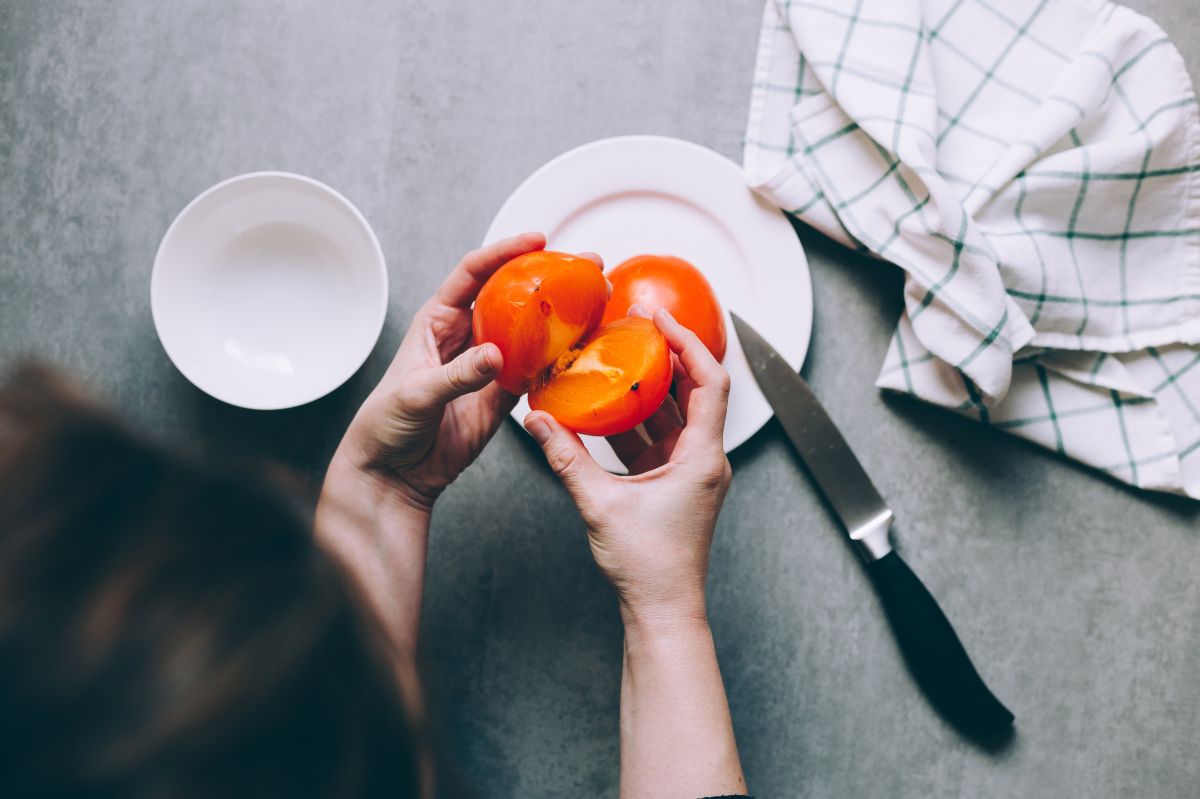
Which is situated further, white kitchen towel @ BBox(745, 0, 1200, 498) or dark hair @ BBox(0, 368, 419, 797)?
white kitchen towel @ BBox(745, 0, 1200, 498)

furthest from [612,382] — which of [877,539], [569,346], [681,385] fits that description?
[877,539]

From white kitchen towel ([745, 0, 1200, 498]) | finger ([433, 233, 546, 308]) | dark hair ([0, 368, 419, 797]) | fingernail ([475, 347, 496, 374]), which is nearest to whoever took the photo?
dark hair ([0, 368, 419, 797])

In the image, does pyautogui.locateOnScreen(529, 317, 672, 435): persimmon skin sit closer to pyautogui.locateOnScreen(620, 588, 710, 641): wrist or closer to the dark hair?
pyautogui.locateOnScreen(620, 588, 710, 641): wrist

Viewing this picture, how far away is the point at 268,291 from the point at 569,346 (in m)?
0.49

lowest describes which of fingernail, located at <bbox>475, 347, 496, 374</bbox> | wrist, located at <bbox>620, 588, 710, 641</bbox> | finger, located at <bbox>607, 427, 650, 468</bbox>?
wrist, located at <bbox>620, 588, 710, 641</bbox>

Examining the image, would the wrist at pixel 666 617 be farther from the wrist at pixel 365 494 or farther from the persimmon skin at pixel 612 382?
the wrist at pixel 365 494

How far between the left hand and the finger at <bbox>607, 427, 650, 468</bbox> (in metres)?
0.15

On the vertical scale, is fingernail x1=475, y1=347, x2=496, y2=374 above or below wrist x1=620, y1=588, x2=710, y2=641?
above

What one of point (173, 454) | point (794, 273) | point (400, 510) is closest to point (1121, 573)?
point (794, 273)

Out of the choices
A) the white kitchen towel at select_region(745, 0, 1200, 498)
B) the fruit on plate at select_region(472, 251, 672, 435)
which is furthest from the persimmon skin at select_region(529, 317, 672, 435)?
the white kitchen towel at select_region(745, 0, 1200, 498)

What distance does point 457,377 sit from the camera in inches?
33.7

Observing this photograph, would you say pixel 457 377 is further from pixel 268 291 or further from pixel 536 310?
pixel 268 291

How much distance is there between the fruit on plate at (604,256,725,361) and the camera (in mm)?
972

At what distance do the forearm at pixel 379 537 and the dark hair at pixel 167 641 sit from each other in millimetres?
508
